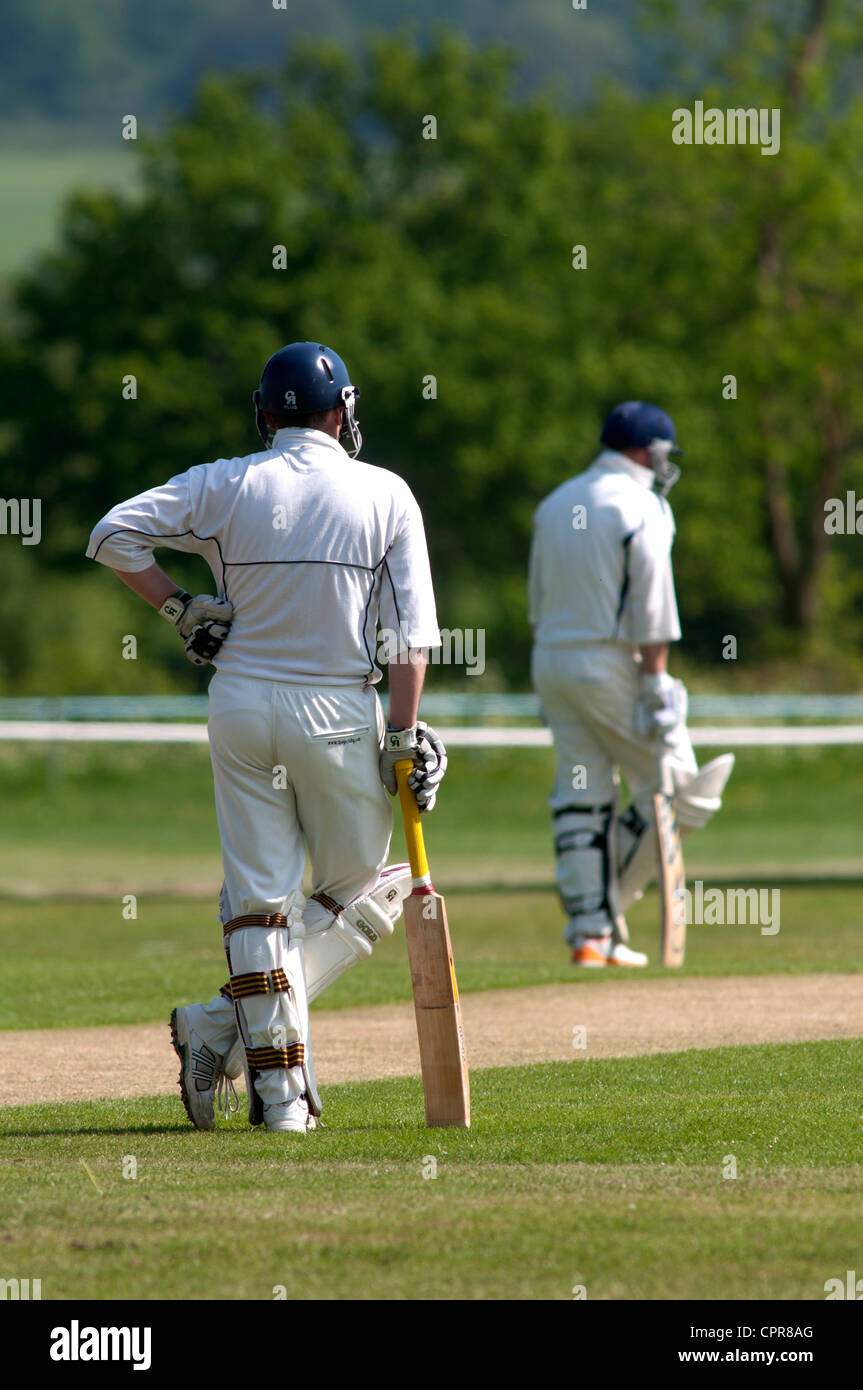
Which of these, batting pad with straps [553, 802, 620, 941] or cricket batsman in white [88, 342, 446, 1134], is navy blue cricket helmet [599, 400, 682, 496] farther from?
cricket batsman in white [88, 342, 446, 1134]

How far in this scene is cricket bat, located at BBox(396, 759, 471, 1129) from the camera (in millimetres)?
5586

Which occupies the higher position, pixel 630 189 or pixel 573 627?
pixel 630 189

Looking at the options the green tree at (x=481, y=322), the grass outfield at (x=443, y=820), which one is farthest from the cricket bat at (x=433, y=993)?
the green tree at (x=481, y=322)

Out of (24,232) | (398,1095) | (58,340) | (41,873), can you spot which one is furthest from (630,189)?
(24,232)

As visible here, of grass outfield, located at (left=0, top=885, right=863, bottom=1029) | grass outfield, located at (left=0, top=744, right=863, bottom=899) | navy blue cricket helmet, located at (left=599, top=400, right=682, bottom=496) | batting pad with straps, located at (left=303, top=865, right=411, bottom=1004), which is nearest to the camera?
batting pad with straps, located at (left=303, top=865, right=411, bottom=1004)

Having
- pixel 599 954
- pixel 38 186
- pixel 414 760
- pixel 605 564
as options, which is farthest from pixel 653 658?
pixel 38 186

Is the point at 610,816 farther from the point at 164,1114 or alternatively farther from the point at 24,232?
the point at 24,232

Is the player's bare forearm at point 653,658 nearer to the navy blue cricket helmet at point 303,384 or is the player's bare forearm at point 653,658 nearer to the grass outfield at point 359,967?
the grass outfield at point 359,967

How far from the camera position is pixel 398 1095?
630cm

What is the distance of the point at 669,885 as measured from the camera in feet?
34.0

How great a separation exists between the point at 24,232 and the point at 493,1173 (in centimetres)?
12961

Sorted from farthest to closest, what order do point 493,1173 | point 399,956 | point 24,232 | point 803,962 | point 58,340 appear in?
point 24,232 → point 58,340 → point 399,956 → point 803,962 → point 493,1173

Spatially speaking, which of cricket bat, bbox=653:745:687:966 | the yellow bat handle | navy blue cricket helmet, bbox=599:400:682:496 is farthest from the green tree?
the yellow bat handle
